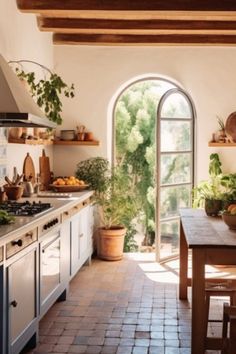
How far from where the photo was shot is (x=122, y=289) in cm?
512

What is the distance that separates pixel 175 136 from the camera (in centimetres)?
659

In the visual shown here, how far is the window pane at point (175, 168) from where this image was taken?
254 inches

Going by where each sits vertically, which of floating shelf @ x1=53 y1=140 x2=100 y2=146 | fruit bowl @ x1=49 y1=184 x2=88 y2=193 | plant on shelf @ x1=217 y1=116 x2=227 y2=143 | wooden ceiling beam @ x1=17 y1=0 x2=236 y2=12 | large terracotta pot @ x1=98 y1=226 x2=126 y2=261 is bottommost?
large terracotta pot @ x1=98 y1=226 x2=126 y2=261

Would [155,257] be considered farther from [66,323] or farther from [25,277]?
[25,277]

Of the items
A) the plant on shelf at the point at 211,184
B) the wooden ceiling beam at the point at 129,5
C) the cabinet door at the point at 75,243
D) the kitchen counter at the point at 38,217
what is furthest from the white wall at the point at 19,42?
the plant on shelf at the point at 211,184

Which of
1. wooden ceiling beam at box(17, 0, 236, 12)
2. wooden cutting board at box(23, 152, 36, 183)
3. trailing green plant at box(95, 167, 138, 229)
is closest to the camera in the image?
wooden ceiling beam at box(17, 0, 236, 12)

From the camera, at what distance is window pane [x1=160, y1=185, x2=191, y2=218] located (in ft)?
21.2

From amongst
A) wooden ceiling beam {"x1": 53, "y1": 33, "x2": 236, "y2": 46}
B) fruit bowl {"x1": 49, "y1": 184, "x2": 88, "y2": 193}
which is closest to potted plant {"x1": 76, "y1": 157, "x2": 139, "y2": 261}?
fruit bowl {"x1": 49, "y1": 184, "x2": 88, "y2": 193}

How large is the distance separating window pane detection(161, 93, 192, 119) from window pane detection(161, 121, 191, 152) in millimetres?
101

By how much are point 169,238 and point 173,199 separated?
0.53 metres

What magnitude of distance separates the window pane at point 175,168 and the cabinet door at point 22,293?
10.8 ft

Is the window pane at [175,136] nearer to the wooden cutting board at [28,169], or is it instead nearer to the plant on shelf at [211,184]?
the plant on shelf at [211,184]

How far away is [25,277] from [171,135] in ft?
12.3

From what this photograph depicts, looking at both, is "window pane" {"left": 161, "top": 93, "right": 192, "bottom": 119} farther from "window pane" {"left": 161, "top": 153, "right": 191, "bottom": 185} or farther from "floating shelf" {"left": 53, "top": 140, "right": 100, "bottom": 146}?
"floating shelf" {"left": 53, "top": 140, "right": 100, "bottom": 146}
